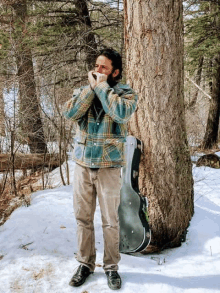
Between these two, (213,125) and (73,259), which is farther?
(213,125)

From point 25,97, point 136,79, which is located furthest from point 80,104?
point 25,97

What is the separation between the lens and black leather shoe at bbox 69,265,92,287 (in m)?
2.27

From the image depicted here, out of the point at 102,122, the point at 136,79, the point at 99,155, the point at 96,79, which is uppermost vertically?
the point at 136,79

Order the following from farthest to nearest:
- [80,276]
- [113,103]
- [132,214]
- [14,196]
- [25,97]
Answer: [25,97]
[14,196]
[132,214]
[80,276]
[113,103]

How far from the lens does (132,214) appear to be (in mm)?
2654

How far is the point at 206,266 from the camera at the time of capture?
260cm

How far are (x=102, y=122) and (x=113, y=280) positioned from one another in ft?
4.00

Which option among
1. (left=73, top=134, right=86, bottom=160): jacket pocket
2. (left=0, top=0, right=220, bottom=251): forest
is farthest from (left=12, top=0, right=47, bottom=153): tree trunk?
(left=73, top=134, right=86, bottom=160): jacket pocket

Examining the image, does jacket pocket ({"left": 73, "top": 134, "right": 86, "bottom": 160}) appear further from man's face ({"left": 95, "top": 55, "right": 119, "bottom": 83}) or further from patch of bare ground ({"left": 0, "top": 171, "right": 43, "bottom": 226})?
patch of bare ground ({"left": 0, "top": 171, "right": 43, "bottom": 226})

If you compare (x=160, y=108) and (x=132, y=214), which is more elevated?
(x=160, y=108)

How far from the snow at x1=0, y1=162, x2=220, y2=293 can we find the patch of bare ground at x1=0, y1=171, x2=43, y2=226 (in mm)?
271

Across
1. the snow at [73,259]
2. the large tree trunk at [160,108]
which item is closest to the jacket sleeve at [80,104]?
the large tree trunk at [160,108]

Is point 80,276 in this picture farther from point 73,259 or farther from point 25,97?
point 25,97

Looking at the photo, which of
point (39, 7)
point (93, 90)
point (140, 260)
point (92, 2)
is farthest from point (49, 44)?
point (140, 260)
